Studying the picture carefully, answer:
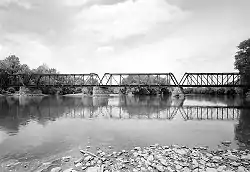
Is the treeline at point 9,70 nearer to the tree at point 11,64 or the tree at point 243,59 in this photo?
the tree at point 11,64

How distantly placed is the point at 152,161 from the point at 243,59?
166ft

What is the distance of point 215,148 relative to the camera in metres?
9.94

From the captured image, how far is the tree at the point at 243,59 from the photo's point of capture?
4459 centimetres

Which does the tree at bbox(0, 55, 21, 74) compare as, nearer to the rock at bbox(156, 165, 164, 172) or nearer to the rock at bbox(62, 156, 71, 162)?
the rock at bbox(62, 156, 71, 162)

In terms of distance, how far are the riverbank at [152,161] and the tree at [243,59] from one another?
4467 centimetres

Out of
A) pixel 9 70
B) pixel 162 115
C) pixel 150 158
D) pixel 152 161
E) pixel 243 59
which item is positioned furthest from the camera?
pixel 9 70

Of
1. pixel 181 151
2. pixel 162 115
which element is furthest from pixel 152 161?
pixel 162 115

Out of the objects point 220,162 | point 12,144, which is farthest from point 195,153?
point 12,144

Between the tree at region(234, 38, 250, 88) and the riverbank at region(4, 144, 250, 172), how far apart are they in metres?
44.7

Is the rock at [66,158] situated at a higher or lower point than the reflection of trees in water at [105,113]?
higher

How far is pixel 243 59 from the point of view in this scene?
1804 inches

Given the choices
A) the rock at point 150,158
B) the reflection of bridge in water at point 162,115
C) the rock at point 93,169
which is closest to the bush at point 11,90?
the reflection of bridge in water at point 162,115

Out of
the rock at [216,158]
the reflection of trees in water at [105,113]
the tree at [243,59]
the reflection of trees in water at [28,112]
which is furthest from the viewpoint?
the tree at [243,59]

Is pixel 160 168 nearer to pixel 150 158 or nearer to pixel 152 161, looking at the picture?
pixel 152 161
